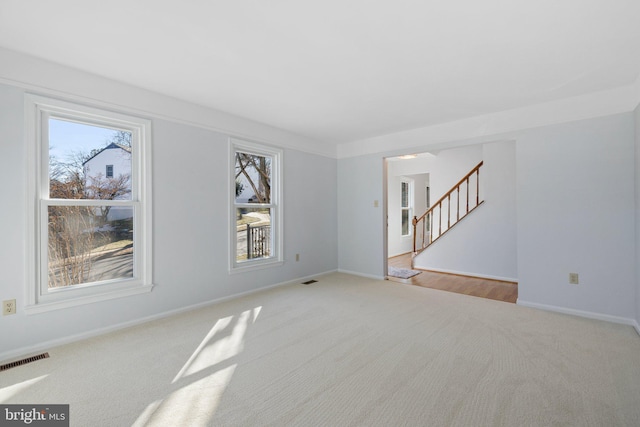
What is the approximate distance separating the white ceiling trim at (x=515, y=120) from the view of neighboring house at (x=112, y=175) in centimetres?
352

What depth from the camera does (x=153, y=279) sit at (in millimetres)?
3055

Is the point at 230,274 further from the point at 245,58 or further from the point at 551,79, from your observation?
the point at 551,79

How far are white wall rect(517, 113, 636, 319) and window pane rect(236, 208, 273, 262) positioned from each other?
11.0ft

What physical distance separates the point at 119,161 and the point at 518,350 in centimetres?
404

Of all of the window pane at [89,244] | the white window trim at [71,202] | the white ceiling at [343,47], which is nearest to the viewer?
the white ceiling at [343,47]

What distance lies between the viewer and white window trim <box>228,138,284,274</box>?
376 centimetres

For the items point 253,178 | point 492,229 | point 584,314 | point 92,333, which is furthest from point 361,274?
point 92,333

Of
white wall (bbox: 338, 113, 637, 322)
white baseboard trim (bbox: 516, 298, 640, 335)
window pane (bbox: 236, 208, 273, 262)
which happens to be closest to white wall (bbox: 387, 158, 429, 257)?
white wall (bbox: 338, 113, 637, 322)

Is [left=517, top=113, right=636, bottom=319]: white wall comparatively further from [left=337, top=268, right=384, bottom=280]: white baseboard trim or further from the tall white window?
the tall white window

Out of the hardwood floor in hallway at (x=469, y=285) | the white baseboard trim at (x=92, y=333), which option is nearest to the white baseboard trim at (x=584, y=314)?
the hardwood floor in hallway at (x=469, y=285)

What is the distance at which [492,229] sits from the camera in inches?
196

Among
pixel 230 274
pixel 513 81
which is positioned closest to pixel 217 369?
pixel 230 274

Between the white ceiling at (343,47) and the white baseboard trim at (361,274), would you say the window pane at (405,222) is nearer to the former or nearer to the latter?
the white baseboard trim at (361,274)

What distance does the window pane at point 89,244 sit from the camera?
2.55 m
